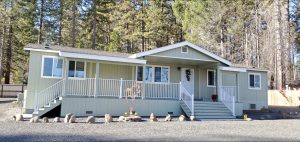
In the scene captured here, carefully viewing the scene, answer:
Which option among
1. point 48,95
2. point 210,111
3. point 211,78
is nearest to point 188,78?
point 211,78

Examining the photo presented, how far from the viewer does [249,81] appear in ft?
71.0

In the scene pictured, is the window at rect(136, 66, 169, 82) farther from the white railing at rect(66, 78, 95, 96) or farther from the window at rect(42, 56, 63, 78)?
the window at rect(42, 56, 63, 78)

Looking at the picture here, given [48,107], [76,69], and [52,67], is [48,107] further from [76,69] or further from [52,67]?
[76,69]

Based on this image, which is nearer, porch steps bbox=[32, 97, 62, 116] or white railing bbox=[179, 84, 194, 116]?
porch steps bbox=[32, 97, 62, 116]

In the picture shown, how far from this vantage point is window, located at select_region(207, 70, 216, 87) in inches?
807

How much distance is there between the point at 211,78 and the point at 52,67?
10174 mm

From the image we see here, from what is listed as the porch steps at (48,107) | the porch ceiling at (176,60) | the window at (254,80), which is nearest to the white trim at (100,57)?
the porch ceiling at (176,60)

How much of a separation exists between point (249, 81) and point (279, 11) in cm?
1448

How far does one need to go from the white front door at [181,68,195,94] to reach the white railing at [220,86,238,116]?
7.21 ft

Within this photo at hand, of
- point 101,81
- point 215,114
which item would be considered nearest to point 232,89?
point 215,114

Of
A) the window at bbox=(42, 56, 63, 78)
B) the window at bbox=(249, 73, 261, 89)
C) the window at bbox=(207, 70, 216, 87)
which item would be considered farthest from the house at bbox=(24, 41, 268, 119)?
the window at bbox=(249, 73, 261, 89)

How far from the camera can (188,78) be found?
20.0 m

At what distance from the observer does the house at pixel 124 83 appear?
15266 millimetres

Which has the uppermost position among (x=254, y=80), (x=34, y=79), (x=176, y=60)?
(x=176, y=60)
